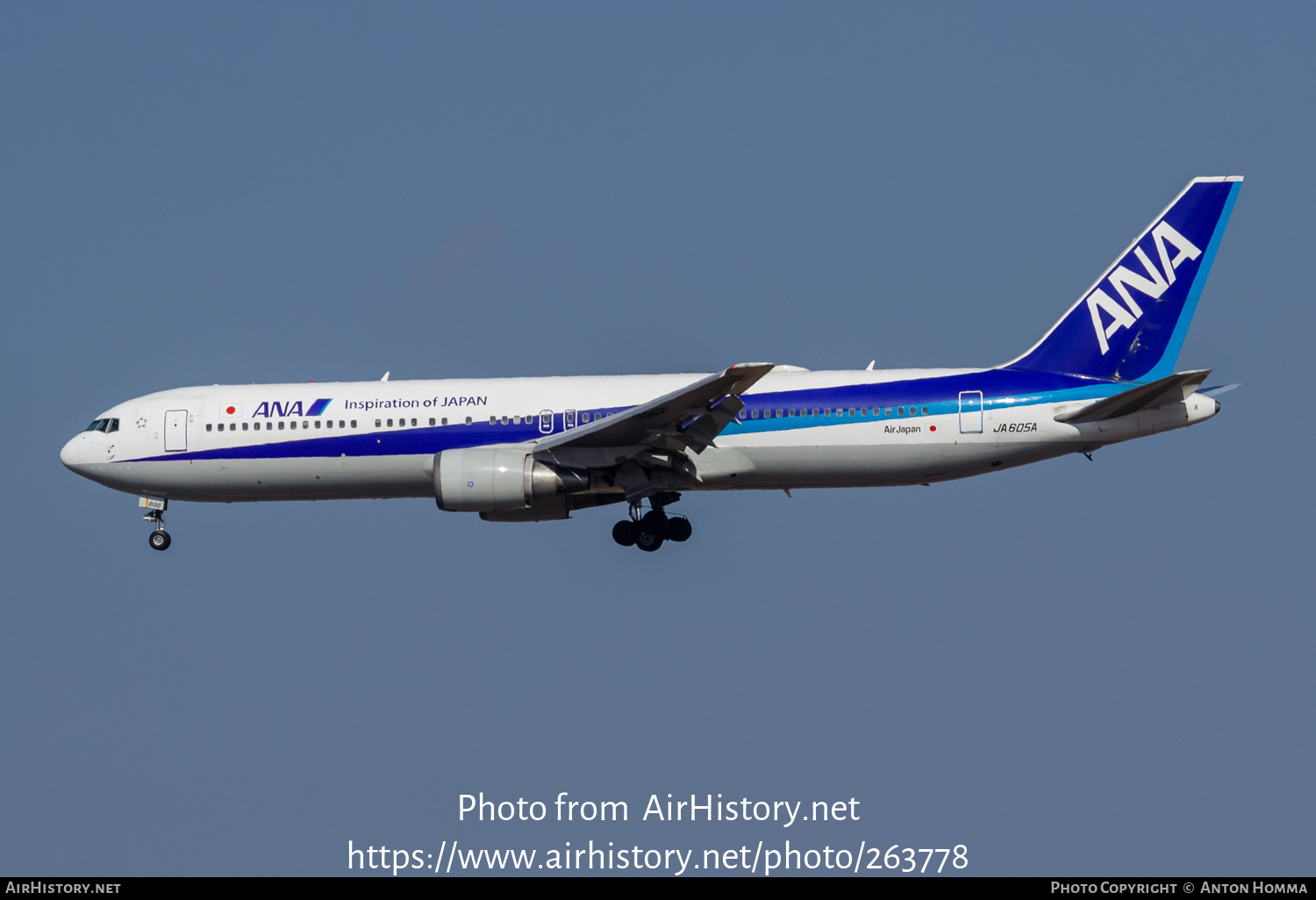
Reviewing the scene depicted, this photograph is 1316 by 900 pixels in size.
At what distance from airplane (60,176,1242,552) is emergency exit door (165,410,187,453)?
40 millimetres

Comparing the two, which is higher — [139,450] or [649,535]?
[139,450]

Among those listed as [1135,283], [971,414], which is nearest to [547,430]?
[971,414]

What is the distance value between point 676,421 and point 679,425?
0.19 meters

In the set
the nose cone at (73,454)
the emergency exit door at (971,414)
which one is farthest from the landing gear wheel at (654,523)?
the nose cone at (73,454)

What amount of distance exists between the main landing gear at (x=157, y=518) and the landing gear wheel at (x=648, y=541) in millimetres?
10086

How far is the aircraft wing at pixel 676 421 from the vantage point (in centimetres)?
2972

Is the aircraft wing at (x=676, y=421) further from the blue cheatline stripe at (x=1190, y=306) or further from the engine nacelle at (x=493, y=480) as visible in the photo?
the blue cheatline stripe at (x=1190, y=306)

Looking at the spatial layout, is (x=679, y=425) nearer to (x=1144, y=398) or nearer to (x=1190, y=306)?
(x=1144, y=398)

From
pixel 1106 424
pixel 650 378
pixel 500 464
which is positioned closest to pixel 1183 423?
pixel 1106 424

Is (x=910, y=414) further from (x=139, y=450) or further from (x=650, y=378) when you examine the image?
(x=139, y=450)

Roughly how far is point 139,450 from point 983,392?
17227 millimetres

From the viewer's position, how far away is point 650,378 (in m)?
33.3

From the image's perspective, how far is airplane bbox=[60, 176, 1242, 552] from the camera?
31.1 metres

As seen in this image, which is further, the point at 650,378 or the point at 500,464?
the point at 650,378
